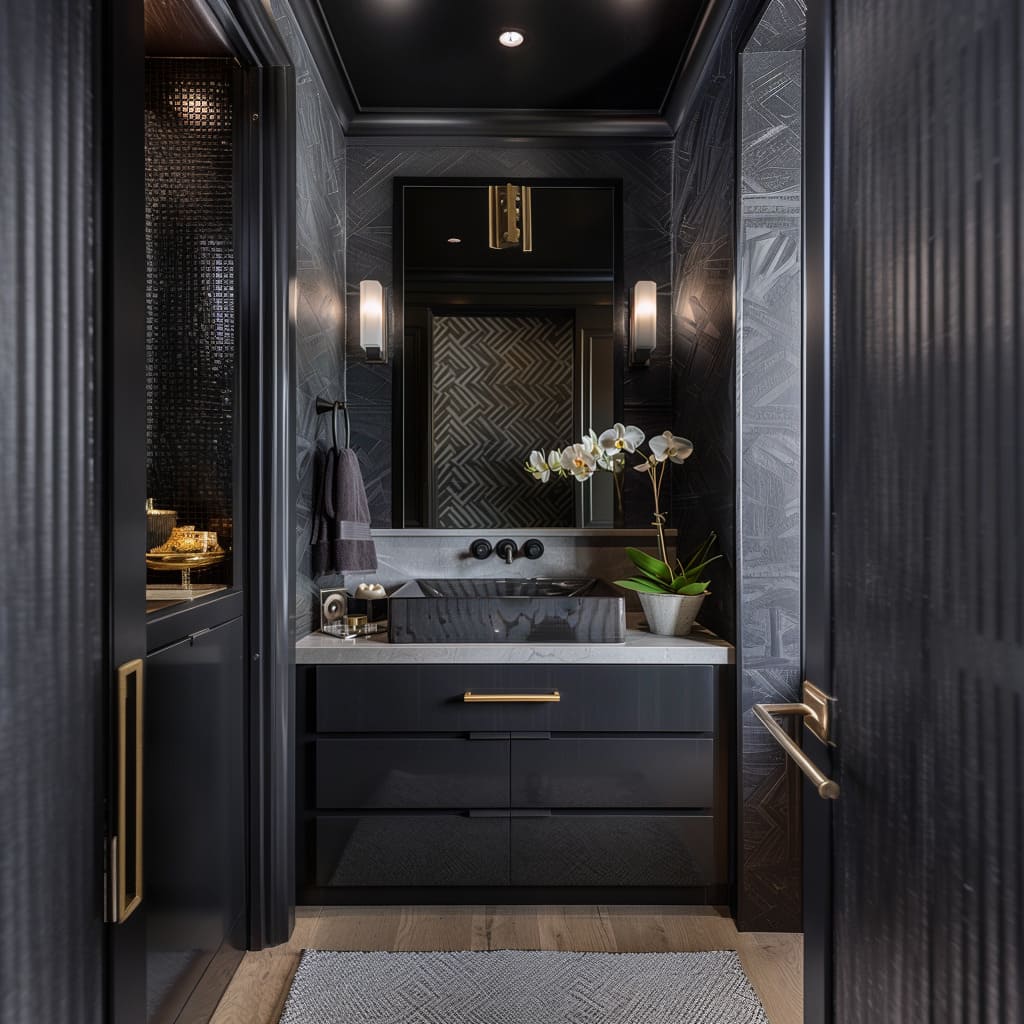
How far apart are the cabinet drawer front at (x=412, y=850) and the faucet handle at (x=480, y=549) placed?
907 mm

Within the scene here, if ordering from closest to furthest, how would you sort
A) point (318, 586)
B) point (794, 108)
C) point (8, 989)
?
point (8, 989) < point (794, 108) < point (318, 586)

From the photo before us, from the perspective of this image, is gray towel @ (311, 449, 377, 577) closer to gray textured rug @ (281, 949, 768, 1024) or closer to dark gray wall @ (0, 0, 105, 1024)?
gray textured rug @ (281, 949, 768, 1024)

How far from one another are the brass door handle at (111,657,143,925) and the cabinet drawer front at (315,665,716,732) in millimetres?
1101

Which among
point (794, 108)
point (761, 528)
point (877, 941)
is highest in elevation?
point (794, 108)

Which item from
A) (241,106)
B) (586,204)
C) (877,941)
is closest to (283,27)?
(241,106)

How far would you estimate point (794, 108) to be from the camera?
6.46 ft

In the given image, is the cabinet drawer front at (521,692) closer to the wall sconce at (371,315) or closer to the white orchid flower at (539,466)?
the white orchid flower at (539,466)

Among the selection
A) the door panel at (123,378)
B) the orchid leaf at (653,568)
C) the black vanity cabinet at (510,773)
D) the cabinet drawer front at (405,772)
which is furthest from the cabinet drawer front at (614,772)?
the door panel at (123,378)

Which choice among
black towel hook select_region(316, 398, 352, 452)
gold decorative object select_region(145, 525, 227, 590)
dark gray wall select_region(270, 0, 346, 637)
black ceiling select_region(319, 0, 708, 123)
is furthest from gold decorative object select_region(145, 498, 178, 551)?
black ceiling select_region(319, 0, 708, 123)

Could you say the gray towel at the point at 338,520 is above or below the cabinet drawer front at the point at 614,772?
above

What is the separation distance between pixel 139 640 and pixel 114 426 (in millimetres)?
296

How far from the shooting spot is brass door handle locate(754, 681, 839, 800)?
87 cm

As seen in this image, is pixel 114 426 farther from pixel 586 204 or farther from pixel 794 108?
pixel 586 204

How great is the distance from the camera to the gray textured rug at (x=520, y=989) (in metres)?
1.67
